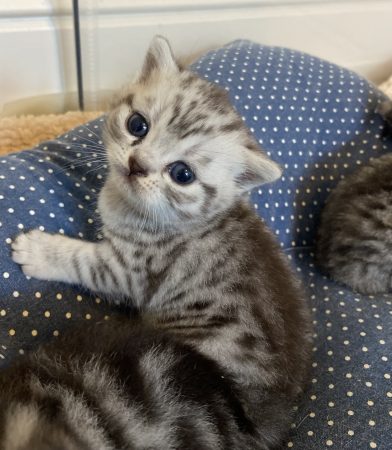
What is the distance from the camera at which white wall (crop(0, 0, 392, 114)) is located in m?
1.83

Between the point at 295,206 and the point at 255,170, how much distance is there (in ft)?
1.70

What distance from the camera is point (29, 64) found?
1908 millimetres

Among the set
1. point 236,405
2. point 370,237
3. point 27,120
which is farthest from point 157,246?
point 27,120

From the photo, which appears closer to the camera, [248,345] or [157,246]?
[248,345]

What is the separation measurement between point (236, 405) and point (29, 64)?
5.03 ft

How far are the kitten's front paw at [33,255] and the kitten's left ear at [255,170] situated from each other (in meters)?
0.41

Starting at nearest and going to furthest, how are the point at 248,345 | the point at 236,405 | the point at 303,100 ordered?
the point at 236,405 → the point at 248,345 → the point at 303,100

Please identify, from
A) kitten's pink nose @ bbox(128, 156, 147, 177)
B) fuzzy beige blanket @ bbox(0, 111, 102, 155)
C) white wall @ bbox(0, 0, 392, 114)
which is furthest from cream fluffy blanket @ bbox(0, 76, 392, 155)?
kitten's pink nose @ bbox(128, 156, 147, 177)

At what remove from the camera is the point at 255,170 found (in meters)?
1.03

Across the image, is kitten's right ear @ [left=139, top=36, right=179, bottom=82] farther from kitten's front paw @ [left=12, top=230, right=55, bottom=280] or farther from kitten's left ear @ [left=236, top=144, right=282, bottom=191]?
kitten's front paw @ [left=12, top=230, right=55, bottom=280]

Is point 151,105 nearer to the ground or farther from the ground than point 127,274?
farther from the ground

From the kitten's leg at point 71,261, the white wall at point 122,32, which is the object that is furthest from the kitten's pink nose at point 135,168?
the white wall at point 122,32

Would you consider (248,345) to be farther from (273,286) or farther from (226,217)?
(226,217)

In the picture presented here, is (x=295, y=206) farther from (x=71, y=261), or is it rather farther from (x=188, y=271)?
(x=71, y=261)
